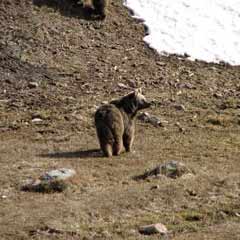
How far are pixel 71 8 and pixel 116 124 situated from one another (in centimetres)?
1285

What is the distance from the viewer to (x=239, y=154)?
16484mm

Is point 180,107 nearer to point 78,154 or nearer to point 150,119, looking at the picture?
point 150,119

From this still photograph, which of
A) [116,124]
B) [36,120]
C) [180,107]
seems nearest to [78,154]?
[116,124]

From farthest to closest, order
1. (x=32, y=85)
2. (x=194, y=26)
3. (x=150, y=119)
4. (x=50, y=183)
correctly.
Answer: (x=194, y=26), (x=32, y=85), (x=150, y=119), (x=50, y=183)

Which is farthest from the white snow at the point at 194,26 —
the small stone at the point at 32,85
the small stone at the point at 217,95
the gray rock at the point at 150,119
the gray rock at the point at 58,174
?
the gray rock at the point at 58,174

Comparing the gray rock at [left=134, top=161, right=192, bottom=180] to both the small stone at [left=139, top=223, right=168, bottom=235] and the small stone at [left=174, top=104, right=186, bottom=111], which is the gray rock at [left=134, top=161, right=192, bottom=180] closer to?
the small stone at [left=139, top=223, right=168, bottom=235]

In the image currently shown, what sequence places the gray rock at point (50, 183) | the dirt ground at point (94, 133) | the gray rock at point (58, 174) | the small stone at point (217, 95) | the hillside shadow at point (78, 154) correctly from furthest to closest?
the small stone at point (217, 95) → the hillside shadow at point (78, 154) → the gray rock at point (58, 174) → the gray rock at point (50, 183) → the dirt ground at point (94, 133)

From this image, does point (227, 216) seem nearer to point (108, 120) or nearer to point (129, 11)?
point (108, 120)

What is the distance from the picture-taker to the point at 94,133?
18672mm

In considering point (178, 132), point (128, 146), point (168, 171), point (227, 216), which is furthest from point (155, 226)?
point (178, 132)

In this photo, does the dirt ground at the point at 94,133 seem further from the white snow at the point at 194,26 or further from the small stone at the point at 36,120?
the white snow at the point at 194,26

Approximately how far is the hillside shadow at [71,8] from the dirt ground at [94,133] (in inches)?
2.4

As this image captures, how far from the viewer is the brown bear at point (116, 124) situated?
1597cm

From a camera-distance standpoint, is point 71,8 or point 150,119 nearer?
point 150,119
